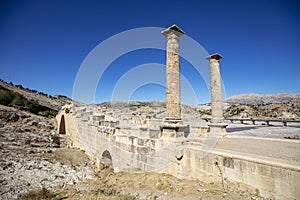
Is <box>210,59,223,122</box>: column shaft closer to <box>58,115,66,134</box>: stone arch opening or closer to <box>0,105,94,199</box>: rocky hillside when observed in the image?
<box>0,105,94,199</box>: rocky hillside

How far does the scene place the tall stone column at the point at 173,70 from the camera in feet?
21.1

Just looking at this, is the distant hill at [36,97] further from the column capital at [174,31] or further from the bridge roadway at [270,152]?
the bridge roadway at [270,152]

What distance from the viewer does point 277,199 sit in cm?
327

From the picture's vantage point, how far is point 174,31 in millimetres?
6617

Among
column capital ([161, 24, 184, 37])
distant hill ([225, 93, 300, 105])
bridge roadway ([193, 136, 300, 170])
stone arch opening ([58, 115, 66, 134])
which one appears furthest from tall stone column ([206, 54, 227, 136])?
distant hill ([225, 93, 300, 105])

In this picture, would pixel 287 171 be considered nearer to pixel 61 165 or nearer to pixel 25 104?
pixel 61 165

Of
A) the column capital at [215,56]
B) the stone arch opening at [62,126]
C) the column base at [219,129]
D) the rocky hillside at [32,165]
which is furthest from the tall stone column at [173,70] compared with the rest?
the stone arch opening at [62,126]

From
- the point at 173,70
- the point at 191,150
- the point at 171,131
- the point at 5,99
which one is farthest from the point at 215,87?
the point at 5,99

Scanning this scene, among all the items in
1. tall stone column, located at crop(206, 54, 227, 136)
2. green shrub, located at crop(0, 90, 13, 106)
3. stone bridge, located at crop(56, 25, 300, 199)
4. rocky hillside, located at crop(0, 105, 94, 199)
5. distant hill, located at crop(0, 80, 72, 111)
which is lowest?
rocky hillside, located at crop(0, 105, 94, 199)

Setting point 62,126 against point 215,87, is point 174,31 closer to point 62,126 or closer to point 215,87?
point 215,87

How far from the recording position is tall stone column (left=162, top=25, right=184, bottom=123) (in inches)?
253

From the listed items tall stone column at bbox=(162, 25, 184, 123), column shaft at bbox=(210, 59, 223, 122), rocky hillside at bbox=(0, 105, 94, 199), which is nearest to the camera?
rocky hillside at bbox=(0, 105, 94, 199)

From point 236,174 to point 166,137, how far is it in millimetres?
2500

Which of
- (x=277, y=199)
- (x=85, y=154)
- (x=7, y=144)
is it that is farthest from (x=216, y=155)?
(x=7, y=144)
